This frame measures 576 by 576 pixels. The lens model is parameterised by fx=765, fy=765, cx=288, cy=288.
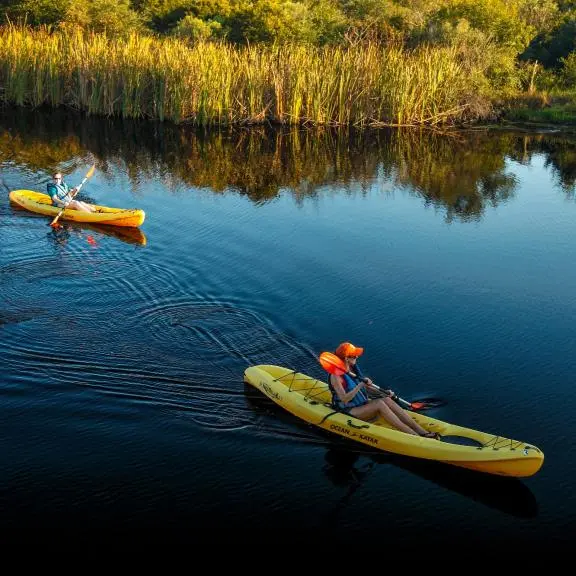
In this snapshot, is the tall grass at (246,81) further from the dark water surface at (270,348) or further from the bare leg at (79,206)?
the bare leg at (79,206)

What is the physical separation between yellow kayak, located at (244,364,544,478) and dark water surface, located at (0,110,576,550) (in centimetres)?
21

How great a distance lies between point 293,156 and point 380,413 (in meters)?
15.3

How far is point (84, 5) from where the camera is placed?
35062 millimetres

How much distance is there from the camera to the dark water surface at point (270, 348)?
739cm

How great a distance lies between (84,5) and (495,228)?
85.0ft

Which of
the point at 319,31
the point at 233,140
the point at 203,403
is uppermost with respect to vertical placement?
the point at 319,31

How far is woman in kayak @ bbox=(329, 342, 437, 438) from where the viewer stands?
8258mm

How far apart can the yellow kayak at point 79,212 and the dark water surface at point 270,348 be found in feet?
0.81

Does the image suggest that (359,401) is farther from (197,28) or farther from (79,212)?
(197,28)

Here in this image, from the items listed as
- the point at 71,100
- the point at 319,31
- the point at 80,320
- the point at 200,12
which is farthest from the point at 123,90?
the point at 80,320

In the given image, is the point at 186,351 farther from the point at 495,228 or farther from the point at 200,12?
the point at 200,12

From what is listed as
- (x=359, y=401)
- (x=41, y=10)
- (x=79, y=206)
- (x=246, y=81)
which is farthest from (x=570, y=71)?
(x=359, y=401)

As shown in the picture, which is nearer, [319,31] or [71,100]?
[71,100]

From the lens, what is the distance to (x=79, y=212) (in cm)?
1525
